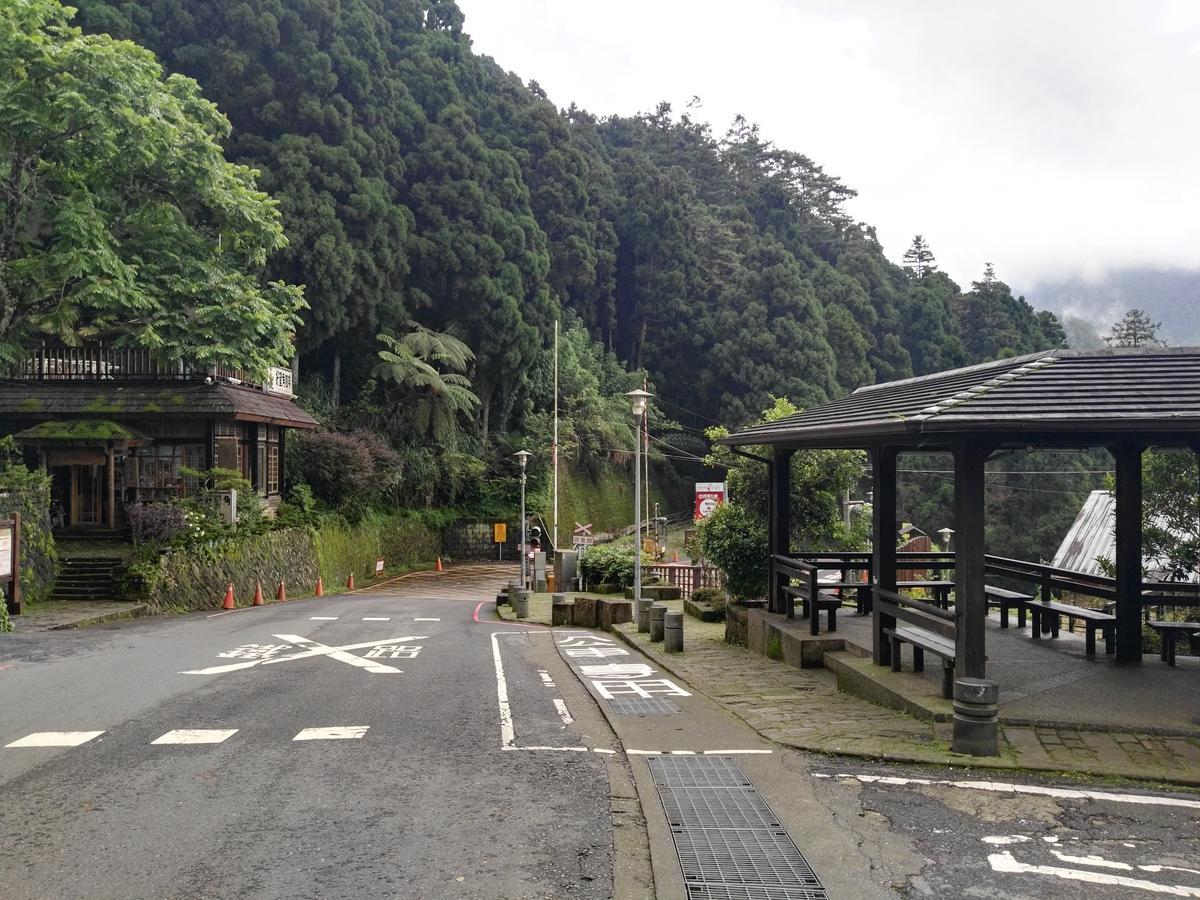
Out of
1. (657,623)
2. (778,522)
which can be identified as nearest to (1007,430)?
(778,522)

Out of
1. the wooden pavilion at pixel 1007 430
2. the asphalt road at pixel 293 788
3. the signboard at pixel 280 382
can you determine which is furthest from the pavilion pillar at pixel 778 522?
the signboard at pixel 280 382

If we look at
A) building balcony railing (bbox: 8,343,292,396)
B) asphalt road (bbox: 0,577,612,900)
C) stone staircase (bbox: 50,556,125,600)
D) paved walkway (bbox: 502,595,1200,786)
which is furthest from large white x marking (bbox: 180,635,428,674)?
building balcony railing (bbox: 8,343,292,396)

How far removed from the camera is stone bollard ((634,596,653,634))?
15492 millimetres

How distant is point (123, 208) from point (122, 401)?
566 centimetres

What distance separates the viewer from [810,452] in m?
17.7

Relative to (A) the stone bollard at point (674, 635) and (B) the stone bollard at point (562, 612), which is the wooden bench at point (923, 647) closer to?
(A) the stone bollard at point (674, 635)

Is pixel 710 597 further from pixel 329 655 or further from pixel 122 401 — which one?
pixel 122 401

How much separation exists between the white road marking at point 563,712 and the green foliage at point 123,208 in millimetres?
14827

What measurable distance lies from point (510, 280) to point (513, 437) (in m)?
7.84

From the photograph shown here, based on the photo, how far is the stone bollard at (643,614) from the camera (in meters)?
15.5

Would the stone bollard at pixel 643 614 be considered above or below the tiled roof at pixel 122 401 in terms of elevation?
below

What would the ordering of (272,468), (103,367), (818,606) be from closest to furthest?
(818,606) → (103,367) → (272,468)

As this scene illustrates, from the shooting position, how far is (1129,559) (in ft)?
31.3

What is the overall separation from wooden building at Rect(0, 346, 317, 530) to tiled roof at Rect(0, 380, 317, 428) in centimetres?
3
